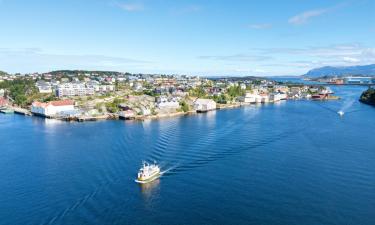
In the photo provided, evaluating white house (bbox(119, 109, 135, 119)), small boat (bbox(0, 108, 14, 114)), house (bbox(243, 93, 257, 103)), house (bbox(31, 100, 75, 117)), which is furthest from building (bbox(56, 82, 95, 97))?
house (bbox(243, 93, 257, 103))

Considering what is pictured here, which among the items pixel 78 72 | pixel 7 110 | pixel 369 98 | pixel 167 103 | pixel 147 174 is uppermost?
pixel 78 72

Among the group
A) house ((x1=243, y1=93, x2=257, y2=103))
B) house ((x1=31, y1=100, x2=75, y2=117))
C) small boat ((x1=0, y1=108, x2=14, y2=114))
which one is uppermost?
house ((x1=243, y1=93, x2=257, y2=103))

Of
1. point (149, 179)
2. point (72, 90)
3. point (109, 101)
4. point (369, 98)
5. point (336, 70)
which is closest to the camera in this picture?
point (149, 179)

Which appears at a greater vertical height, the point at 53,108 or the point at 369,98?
the point at 369,98

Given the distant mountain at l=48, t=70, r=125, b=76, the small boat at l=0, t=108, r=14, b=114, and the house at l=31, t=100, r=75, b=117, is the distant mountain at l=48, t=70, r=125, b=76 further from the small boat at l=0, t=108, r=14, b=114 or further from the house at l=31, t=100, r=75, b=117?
the house at l=31, t=100, r=75, b=117

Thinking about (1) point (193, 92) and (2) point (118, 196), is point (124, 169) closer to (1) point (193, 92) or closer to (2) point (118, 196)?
(2) point (118, 196)

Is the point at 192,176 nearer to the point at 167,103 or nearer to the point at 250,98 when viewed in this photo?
the point at 167,103

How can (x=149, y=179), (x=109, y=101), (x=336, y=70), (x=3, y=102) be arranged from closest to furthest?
(x=149, y=179), (x=109, y=101), (x=3, y=102), (x=336, y=70)

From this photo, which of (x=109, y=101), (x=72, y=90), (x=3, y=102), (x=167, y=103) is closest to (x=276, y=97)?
(x=167, y=103)

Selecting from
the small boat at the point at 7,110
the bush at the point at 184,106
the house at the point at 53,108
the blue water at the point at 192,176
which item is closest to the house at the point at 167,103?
the bush at the point at 184,106
